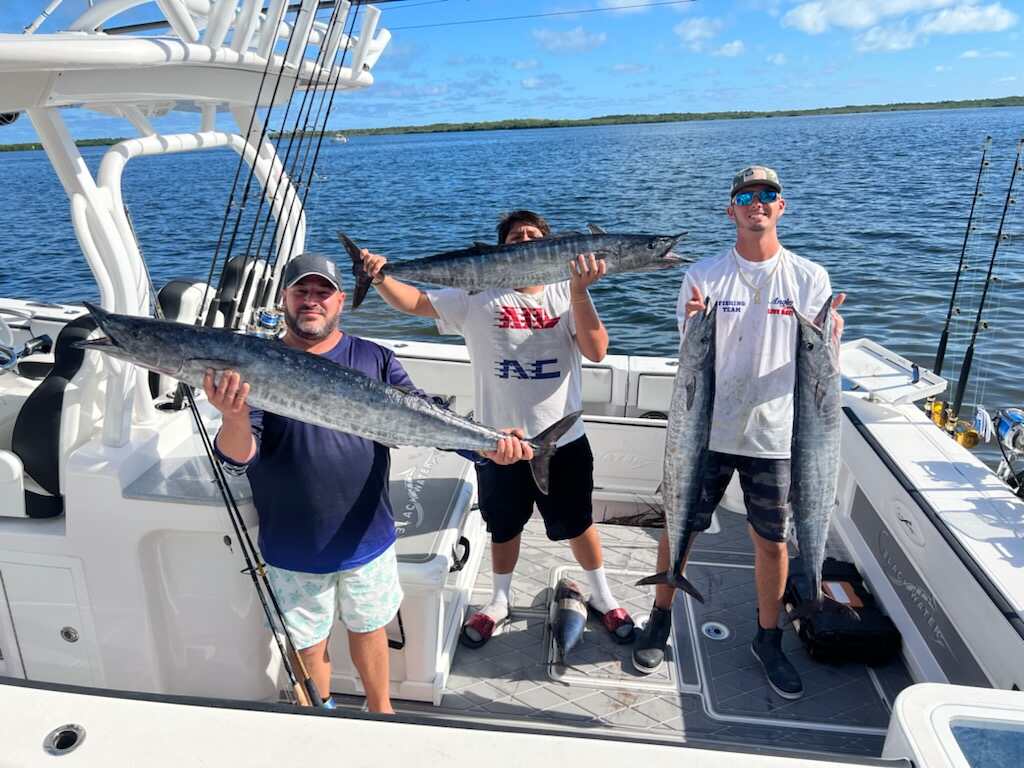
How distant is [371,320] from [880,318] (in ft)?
27.5

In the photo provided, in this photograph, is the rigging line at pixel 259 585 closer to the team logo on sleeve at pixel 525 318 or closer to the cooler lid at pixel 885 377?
the team logo on sleeve at pixel 525 318

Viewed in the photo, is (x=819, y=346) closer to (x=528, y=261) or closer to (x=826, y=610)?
(x=528, y=261)

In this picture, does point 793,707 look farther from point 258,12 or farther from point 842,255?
point 842,255

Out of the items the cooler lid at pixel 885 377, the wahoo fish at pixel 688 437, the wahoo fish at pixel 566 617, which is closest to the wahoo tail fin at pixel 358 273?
the wahoo fish at pixel 688 437

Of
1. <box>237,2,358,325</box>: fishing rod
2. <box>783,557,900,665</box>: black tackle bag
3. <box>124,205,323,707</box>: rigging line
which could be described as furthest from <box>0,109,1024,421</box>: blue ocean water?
<box>783,557,900,665</box>: black tackle bag

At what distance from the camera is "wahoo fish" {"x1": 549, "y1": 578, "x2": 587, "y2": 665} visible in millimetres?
3504

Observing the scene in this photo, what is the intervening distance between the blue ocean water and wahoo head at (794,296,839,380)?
9.23 ft

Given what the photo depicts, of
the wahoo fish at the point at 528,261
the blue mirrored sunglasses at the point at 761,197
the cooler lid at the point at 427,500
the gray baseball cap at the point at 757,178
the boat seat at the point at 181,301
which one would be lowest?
the cooler lid at the point at 427,500

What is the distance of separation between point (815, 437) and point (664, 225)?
16153mm

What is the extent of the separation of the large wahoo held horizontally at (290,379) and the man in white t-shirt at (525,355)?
2.30ft

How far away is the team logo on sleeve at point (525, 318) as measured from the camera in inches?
121

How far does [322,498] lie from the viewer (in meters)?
2.41

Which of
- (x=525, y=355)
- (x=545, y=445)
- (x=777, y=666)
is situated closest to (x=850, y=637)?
(x=777, y=666)

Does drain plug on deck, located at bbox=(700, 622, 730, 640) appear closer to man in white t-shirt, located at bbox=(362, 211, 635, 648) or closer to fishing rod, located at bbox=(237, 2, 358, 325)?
man in white t-shirt, located at bbox=(362, 211, 635, 648)
